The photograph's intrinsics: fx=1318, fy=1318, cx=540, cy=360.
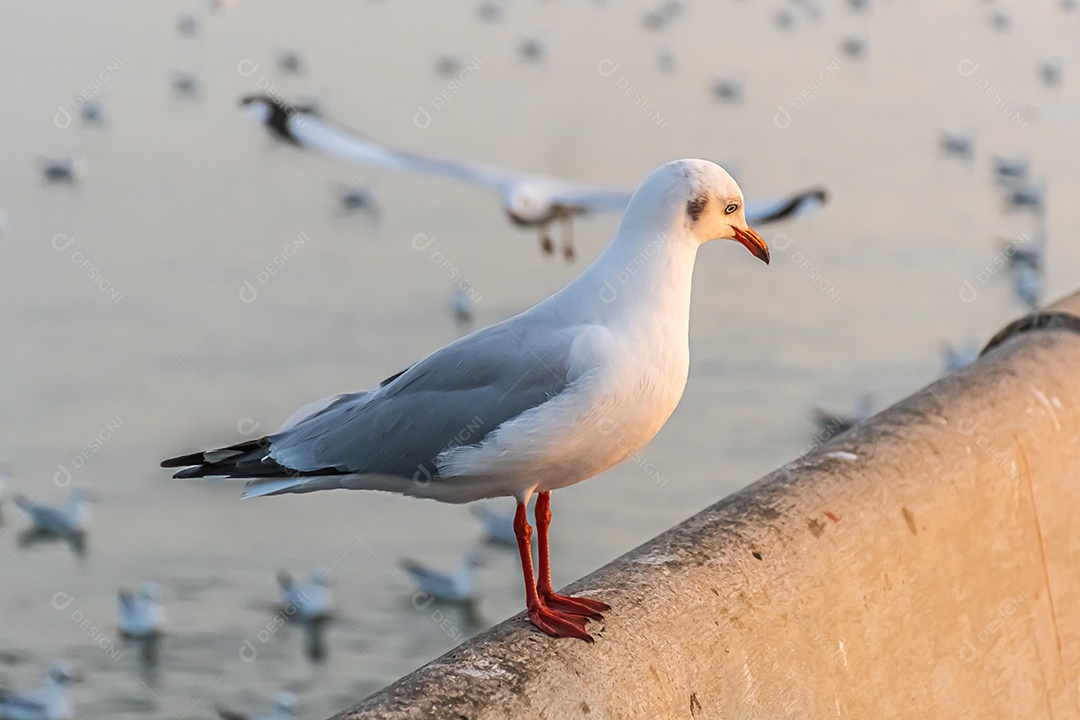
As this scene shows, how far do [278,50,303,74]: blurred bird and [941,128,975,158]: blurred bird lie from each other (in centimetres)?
706

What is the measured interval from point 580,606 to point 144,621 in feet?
17.3

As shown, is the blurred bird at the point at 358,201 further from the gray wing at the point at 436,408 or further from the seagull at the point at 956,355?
the gray wing at the point at 436,408

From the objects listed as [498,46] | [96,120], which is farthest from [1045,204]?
[96,120]

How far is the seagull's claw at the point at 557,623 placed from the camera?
2.27m

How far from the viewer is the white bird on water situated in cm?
→ 246

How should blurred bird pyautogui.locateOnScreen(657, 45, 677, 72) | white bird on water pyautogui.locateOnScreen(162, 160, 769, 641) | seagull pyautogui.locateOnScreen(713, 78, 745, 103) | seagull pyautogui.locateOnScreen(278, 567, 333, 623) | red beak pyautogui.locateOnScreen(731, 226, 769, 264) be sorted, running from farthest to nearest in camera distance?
blurred bird pyautogui.locateOnScreen(657, 45, 677, 72) → seagull pyautogui.locateOnScreen(713, 78, 745, 103) → seagull pyautogui.locateOnScreen(278, 567, 333, 623) → red beak pyautogui.locateOnScreen(731, 226, 769, 264) → white bird on water pyautogui.locateOnScreen(162, 160, 769, 641)

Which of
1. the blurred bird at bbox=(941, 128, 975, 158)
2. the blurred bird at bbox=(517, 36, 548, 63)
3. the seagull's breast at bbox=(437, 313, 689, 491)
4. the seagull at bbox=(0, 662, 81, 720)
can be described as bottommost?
the seagull's breast at bbox=(437, 313, 689, 491)

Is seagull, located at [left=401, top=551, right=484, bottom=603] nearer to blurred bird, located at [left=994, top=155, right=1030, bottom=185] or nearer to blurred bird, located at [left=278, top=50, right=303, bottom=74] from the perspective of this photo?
blurred bird, located at [left=994, top=155, right=1030, bottom=185]

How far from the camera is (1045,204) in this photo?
12656 millimetres

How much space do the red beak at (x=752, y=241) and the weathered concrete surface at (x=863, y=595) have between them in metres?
0.47

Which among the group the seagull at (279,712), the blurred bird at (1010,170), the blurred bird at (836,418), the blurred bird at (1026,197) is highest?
the blurred bird at (1010,170)

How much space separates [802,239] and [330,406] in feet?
30.5

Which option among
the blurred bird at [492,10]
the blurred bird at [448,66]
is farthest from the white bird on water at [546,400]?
the blurred bird at [492,10]

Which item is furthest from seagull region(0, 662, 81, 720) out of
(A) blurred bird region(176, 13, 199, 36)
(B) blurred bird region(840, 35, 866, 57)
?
(B) blurred bird region(840, 35, 866, 57)
